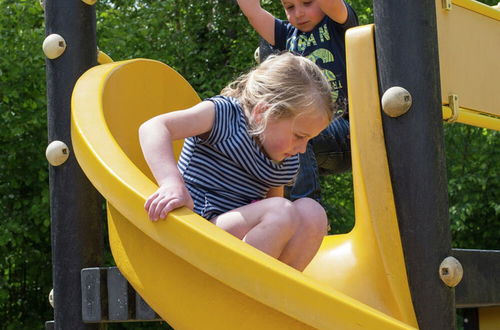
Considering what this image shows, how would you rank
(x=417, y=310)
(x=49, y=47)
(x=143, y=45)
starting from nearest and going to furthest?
1. (x=417, y=310)
2. (x=49, y=47)
3. (x=143, y=45)

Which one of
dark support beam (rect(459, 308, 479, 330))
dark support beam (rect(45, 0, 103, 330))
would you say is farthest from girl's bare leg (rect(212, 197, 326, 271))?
dark support beam (rect(459, 308, 479, 330))

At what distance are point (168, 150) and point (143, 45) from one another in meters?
7.28

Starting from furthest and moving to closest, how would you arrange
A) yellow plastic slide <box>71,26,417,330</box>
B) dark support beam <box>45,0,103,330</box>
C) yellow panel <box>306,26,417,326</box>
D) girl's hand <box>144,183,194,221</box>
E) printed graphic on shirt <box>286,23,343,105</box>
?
printed graphic on shirt <box>286,23,343,105</box>
dark support beam <box>45,0,103,330</box>
yellow panel <box>306,26,417,326</box>
girl's hand <box>144,183,194,221</box>
yellow plastic slide <box>71,26,417,330</box>

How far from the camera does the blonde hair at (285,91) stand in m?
1.98

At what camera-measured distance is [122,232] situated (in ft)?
6.57

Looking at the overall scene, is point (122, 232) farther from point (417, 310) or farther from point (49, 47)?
point (49, 47)

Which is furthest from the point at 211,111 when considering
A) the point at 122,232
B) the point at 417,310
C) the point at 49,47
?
the point at 49,47

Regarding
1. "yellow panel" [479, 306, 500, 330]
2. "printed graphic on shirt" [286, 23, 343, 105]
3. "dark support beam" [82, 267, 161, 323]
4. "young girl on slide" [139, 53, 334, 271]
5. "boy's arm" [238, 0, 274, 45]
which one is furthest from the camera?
"yellow panel" [479, 306, 500, 330]

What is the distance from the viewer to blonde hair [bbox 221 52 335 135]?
1984mm

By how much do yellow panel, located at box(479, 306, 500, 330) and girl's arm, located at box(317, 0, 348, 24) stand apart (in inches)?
45.0

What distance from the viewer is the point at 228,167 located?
2.12 m

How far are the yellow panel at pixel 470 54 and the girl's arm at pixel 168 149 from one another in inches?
24.6

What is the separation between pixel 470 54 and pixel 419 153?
0.50m

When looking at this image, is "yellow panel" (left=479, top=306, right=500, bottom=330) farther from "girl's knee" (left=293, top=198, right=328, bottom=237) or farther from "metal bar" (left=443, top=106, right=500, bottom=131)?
"girl's knee" (left=293, top=198, right=328, bottom=237)
